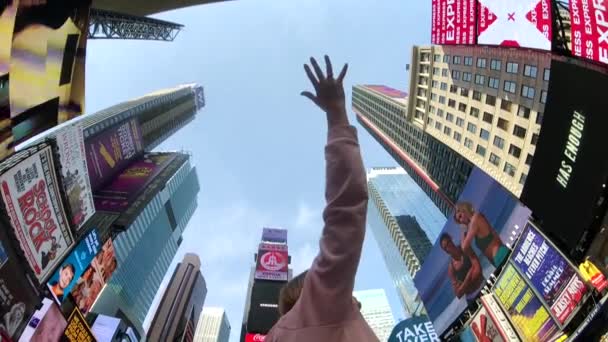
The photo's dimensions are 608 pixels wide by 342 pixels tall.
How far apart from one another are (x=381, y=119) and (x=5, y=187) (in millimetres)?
81917

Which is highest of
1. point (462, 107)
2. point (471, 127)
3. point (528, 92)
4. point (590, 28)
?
point (590, 28)

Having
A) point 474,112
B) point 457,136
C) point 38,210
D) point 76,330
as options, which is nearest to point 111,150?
point 76,330

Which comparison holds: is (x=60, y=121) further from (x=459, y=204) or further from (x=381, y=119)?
(x=381, y=119)

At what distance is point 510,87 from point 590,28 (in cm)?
1934

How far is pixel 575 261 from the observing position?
16.8 metres

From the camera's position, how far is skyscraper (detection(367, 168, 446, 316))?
10075cm

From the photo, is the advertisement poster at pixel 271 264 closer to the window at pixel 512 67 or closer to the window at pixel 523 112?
the window at pixel 523 112

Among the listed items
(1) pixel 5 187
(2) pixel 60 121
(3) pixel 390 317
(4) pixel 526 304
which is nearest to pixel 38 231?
(1) pixel 5 187

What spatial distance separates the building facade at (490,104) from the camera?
30688 millimetres


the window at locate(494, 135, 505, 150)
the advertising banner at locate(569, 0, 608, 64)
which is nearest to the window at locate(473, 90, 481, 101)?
the window at locate(494, 135, 505, 150)

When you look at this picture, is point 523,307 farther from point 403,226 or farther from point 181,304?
point 403,226

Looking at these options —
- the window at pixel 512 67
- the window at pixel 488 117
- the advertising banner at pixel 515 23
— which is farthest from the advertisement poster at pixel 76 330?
the window at pixel 512 67

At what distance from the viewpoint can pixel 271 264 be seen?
58.0 meters

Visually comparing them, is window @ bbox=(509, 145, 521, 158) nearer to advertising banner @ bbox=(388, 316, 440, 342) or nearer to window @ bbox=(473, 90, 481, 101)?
window @ bbox=(473, 90, 481, 101)
